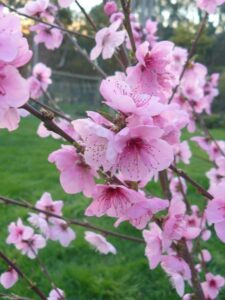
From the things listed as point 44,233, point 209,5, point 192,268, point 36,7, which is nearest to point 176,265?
point 192,268

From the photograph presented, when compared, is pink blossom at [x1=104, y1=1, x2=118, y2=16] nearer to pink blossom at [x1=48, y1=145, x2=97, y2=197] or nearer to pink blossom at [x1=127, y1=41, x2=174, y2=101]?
pink blossom at [x1=127, y1=41, x2=174, y2=101]

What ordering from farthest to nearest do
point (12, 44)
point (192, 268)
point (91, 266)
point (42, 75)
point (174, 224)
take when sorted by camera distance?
1. point (91, 266)
2. point (42, 75)
3. point (192, 268)
4. point (174, 224)
5. point (12, 44)

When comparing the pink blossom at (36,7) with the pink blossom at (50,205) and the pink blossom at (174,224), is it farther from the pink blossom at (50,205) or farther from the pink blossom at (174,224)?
the pink blossom at (174,224)

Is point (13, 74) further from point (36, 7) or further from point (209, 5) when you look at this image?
point (36, 7)

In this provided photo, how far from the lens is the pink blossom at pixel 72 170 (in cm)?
82

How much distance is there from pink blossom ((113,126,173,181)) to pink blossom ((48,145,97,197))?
151mm

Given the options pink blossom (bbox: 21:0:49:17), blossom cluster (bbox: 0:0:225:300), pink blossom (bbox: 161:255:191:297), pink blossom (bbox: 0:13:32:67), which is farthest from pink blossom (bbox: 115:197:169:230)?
pink blossom (bbox: 21:0:49:17)

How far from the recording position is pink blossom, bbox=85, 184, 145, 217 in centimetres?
72

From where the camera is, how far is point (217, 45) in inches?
800

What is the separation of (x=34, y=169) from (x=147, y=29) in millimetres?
2898

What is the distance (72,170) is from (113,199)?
0.12m

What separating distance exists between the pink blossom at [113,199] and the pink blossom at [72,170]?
0.19ft

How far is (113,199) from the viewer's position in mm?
729

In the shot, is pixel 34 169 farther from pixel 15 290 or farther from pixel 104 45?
pixel 104 45
